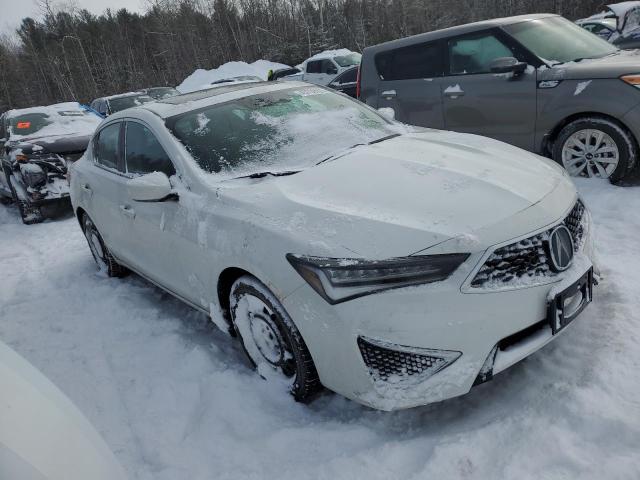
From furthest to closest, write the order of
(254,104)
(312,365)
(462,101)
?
(462,101) → (254,104) → (312,365)

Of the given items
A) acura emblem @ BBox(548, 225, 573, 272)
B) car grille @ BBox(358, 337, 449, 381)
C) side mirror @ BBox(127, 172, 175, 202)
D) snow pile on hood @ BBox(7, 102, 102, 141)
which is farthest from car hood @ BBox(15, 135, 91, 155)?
acura emblem @ BBox(548, 225, 573, 272)

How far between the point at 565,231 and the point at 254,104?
2205 millimetres

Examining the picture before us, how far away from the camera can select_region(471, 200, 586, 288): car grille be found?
206 centimetres

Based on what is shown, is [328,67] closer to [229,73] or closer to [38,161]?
[38,161]

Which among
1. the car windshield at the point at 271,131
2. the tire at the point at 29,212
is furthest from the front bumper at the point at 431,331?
the tire at the point at 29,212

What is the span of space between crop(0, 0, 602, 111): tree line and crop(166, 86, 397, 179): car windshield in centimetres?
3196

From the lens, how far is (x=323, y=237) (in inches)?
87.3

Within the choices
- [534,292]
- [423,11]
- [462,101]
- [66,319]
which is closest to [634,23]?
[462,101]

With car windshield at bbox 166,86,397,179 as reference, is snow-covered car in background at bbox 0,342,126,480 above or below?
below

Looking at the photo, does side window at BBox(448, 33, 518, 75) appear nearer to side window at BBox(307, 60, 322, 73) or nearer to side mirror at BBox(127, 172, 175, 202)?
side mirror at BBox(127, 172, 175, 202)

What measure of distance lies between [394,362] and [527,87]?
423 cm

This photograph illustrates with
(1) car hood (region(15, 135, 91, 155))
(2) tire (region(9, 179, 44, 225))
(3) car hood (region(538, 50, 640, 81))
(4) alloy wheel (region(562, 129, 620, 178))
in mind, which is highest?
(3) car hood (region(538, 50, 640, 81))

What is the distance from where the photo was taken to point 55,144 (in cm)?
741

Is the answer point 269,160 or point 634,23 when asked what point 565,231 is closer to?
point 269,160
